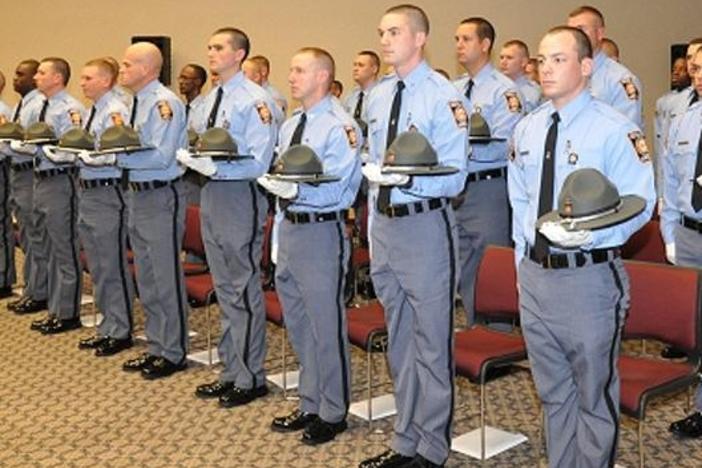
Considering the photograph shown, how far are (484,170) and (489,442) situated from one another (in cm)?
172

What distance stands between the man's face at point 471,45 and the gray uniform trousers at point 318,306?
5.94 ft

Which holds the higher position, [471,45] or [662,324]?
[471,45]

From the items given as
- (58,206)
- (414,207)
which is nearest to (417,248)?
(414,207)

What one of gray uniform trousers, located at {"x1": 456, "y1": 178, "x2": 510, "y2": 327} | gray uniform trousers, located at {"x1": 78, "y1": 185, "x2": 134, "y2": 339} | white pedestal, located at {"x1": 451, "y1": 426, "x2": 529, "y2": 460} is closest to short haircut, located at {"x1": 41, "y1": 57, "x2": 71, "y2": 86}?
gray uniform trousers, located at {"x1": 78, "y1": 185, "x2": 134, "y2": 339}

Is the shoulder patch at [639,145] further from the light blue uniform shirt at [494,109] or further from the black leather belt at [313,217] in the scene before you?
the light blue uniform shirt at [494,109]

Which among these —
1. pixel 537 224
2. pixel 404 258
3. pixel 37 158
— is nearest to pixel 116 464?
pixel 404 258

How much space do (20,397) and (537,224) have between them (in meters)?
3.15

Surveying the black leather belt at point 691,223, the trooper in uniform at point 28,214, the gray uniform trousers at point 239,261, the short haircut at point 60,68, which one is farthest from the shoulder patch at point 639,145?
the trooper in uniform at point 28,214

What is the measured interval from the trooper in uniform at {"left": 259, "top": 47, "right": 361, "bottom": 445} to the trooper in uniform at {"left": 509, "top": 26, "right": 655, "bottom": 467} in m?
1.08

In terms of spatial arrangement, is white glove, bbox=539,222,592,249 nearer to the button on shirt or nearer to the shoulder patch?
the button on shirt

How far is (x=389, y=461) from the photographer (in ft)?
12.1

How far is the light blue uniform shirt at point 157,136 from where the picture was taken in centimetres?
508

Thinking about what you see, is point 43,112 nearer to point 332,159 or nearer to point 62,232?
point 62,232

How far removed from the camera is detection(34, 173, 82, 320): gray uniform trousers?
6.17 metres
